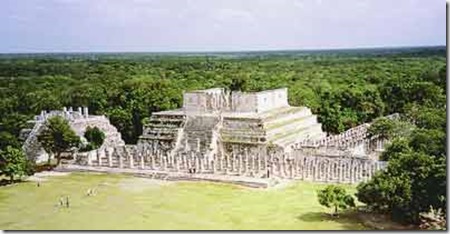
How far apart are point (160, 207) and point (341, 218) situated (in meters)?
2.30

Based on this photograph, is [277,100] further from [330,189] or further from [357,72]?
[330,189]

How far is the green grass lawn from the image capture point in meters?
10.2

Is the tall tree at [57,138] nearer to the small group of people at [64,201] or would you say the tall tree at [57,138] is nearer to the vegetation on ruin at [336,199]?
the small group of people at [64,201]

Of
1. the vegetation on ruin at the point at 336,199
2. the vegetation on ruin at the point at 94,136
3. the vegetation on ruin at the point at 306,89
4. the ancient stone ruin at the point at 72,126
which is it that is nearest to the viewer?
the vegetation on ruin at the point at 306,89

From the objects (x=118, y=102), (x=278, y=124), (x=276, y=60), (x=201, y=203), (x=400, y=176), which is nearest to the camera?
(x=400, y=176)

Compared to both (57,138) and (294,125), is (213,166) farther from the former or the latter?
(57,138)

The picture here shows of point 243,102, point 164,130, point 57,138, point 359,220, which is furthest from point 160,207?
point 243,102

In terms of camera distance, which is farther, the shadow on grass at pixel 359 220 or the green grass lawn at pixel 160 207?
the green grass lawn at pixel 160 207

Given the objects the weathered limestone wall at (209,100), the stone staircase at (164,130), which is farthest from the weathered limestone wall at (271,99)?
the stone staircase at (164,130)

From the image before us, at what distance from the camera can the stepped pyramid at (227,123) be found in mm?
13978

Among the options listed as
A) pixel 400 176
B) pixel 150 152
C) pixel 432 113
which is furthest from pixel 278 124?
pixel 400 176

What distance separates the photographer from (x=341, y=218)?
10.2 meters

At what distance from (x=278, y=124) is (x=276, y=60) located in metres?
1.38

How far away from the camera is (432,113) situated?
1154 cm
